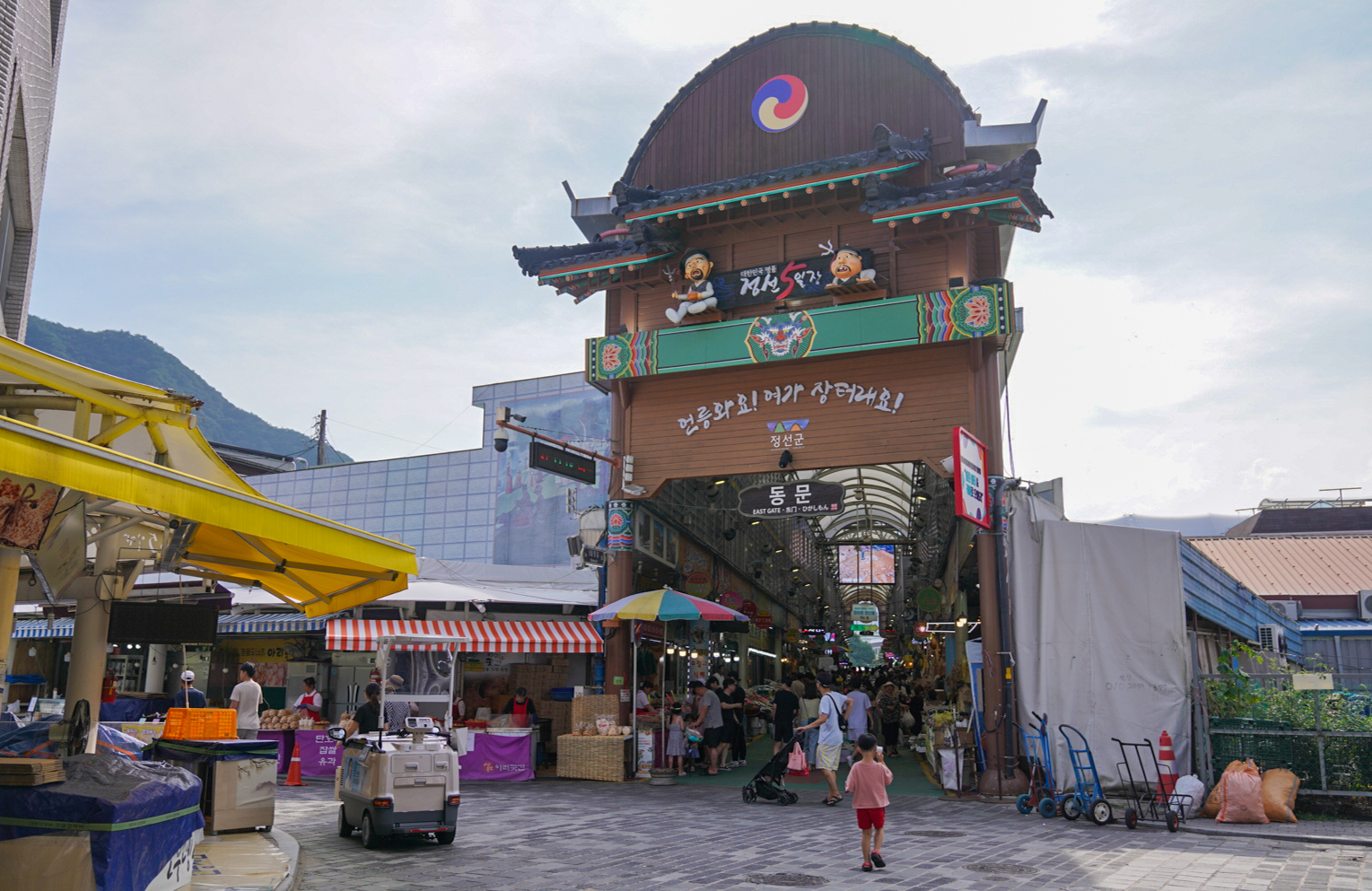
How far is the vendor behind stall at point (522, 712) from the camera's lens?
1831cm

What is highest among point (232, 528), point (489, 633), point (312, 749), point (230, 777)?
point (232, 528)

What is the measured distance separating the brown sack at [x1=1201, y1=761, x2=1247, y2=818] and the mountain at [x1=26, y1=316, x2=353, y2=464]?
417 ft

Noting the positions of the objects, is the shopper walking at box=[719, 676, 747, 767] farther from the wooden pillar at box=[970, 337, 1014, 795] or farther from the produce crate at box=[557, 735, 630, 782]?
the wooden pillar at box=[970, 337, 1014, 795]

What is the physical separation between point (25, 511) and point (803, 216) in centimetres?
1533

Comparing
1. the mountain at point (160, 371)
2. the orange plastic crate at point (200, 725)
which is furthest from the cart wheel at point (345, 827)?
the mountain at point (160, 371)

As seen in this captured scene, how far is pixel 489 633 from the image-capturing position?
18.6 metres

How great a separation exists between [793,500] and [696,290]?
4.76m

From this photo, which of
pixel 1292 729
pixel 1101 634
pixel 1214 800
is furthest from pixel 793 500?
pixel 1292 729

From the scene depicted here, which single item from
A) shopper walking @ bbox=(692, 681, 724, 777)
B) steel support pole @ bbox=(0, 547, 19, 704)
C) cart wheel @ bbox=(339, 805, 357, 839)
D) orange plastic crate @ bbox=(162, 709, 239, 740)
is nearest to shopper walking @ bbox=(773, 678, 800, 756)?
shopper walking @ bbox=(692, 681, 724, 777)

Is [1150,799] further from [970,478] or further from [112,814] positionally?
[112,814]

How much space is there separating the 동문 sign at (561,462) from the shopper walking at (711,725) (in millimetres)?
4598

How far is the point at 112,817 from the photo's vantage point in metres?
5.89

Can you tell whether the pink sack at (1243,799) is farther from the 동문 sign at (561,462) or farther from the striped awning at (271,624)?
the striped awning at (271,624)

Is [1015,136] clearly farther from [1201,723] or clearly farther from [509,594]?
[509,594]
